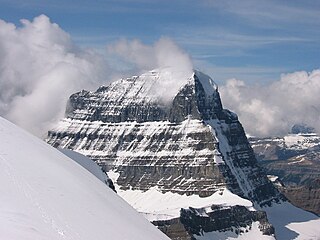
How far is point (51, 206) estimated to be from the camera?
96.0 ft

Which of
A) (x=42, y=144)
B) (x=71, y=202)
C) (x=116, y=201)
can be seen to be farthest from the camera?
(x=42, y=144)

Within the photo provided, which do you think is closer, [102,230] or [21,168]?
[102,230]

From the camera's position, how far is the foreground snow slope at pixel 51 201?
87.1ft

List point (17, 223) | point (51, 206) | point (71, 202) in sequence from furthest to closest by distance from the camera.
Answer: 1. point (71, 202)
2. point (51, 206)
3. point (17, 223)

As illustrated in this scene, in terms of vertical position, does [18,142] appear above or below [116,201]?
above

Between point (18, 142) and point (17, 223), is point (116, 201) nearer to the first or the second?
point (18, 142)

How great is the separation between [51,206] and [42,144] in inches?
452

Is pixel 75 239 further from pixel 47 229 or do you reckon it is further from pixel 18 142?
pixel 18 142

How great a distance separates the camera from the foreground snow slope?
26562 millimetres

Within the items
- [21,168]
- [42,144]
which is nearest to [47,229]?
[21,168]

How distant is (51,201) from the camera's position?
1177 inches

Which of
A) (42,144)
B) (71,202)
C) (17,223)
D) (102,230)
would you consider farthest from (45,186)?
(42,144)

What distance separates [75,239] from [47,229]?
52.3 inches

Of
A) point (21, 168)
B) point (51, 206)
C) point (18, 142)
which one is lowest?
point (51, 206)
